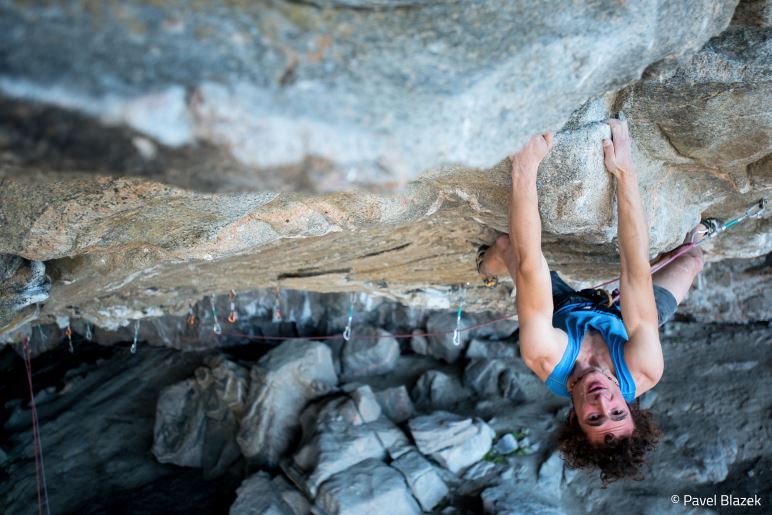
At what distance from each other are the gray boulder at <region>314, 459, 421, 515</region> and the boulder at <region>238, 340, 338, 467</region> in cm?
99

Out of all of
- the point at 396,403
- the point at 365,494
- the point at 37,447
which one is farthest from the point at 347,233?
the point at 37,447

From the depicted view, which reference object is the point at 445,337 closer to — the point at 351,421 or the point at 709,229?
the point at 351,421

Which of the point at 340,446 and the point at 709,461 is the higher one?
the point at 340,446

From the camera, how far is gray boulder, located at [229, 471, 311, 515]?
18.1ft

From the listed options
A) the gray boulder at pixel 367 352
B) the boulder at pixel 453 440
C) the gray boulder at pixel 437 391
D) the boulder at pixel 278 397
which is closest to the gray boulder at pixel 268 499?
the boulder at pixel 278 397

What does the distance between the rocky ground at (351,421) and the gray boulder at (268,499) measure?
0.02 metres

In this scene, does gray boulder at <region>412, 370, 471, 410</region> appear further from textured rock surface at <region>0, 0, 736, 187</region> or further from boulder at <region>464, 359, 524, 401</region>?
textured rock surface at <region>0, 0, 736, 187</region>

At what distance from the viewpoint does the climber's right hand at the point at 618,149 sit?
7.20ft

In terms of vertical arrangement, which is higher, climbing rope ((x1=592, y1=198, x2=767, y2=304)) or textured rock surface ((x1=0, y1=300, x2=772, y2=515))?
climbing rope ((x1=592, y1=198, x2=767, y2=304))

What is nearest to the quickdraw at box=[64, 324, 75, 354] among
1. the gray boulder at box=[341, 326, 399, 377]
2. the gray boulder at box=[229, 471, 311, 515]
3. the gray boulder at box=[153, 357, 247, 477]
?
the gray boulder at box=[153, 357, 247, 477]

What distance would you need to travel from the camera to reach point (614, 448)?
106 inches

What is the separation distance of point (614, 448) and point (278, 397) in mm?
4307

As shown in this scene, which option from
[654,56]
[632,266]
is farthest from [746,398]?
[654,56]

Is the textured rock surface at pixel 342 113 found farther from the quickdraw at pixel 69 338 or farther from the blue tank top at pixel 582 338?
the quickdraw at pixel 69 338
